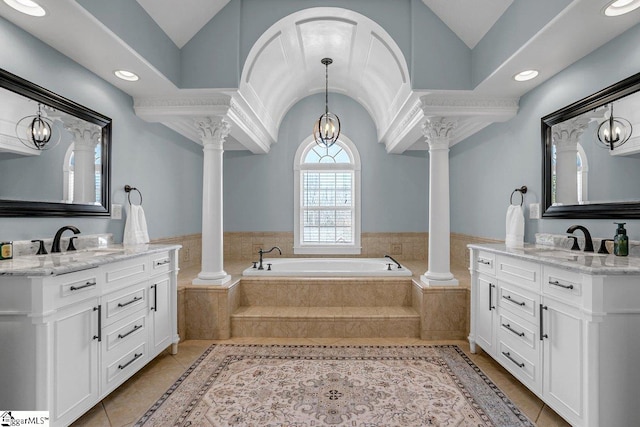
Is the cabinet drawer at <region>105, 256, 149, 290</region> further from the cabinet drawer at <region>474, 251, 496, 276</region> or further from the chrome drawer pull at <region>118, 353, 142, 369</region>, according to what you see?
the cabinet drawer at <region>474, 251, 496, 276</region>

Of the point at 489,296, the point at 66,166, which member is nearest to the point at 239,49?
the point at 66,166

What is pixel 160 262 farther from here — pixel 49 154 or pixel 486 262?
pixel 486 262

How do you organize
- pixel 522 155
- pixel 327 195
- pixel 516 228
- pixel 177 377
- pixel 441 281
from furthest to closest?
pixel 327 195, pixel 441 281, pixel 522 155, pixel 516 228, pixel 177 377

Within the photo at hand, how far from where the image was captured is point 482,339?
3.02 metres

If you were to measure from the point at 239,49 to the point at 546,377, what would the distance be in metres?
3.74

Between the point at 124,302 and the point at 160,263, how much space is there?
0.58 m

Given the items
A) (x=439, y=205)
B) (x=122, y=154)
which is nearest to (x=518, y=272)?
(x=439, y=205)

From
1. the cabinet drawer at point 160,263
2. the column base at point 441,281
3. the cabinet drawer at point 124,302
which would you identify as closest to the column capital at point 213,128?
the cabinet drawer at point 160,263

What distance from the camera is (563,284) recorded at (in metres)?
1.99

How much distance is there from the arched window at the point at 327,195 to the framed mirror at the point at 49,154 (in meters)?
3.22

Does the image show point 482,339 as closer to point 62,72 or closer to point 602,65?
point 602,65

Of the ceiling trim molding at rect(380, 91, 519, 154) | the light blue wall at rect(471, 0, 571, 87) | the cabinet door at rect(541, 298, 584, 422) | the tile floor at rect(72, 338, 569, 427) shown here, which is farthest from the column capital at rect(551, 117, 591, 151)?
the tile floor at rect(72, 338, 569, 427)

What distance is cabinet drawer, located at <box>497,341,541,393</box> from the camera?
2234 millimetres

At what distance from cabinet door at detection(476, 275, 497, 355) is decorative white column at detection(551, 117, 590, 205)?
99 centimetres
